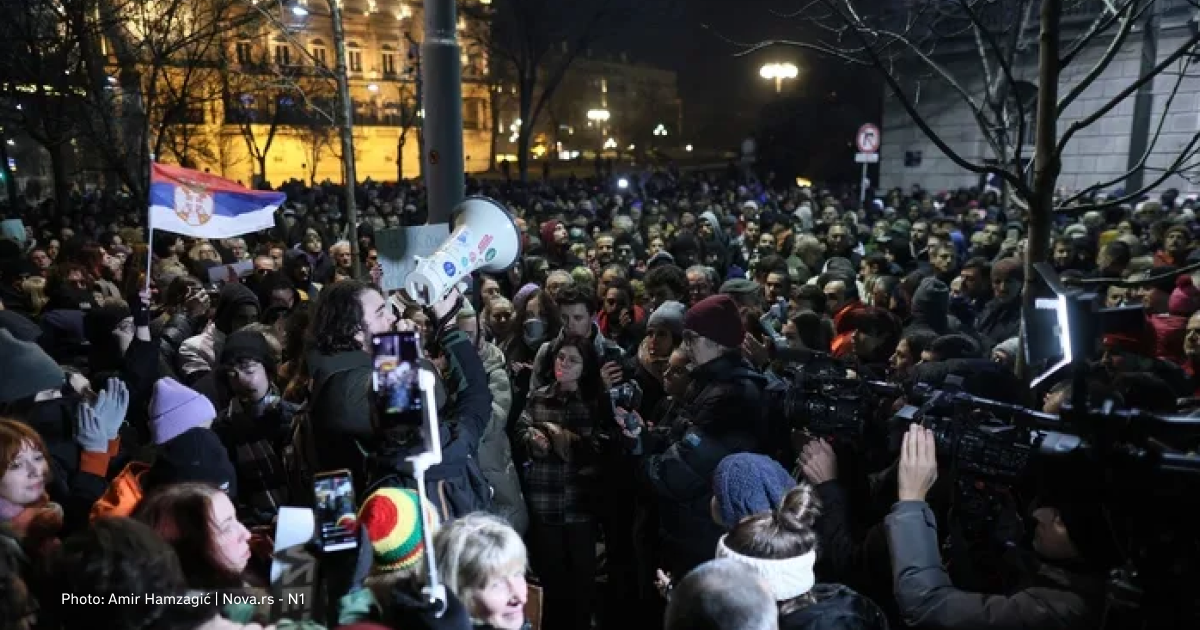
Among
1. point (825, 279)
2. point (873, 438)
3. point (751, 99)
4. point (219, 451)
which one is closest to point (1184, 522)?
point (873, 438)

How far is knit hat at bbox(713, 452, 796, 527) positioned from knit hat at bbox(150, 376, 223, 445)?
2172 millimetres

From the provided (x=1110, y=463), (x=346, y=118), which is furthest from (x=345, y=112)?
(x=1110, y=463)

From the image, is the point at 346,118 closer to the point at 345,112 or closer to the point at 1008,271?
the point at 345,112

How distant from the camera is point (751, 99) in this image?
66250 mm

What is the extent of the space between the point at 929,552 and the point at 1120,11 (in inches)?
114

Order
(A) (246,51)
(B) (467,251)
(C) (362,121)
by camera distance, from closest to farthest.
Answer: (B) (467,251)
(A) (246,51)
(C) (362,121)

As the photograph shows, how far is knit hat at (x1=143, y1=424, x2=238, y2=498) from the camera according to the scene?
3.05m

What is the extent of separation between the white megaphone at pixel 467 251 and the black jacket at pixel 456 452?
0.25m

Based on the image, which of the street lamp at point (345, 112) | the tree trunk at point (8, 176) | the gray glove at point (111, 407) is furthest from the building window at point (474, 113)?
the gray glove at point (111, 407)

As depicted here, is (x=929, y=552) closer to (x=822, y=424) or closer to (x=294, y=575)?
(x=822, y=424)

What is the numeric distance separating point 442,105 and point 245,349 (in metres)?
1.99

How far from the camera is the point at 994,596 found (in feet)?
7.97

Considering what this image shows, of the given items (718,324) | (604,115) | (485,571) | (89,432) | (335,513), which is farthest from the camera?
(604,115)

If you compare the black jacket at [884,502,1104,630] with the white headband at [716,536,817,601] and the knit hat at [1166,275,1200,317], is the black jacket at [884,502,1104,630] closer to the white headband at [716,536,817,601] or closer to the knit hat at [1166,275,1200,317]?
the white headband at [716,536,817,601]
